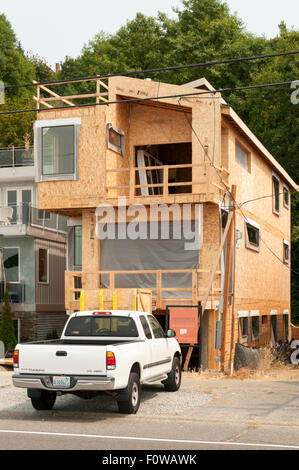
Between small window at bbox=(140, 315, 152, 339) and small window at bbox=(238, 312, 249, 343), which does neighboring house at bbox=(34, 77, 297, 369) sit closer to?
small window at bbox=(238, 312, 249, 343)

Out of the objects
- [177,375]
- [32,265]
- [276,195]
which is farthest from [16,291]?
[177,375]

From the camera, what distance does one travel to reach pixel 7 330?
2928 centimetres

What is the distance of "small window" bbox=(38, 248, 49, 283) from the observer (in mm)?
31875

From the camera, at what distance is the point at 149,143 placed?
2502cm

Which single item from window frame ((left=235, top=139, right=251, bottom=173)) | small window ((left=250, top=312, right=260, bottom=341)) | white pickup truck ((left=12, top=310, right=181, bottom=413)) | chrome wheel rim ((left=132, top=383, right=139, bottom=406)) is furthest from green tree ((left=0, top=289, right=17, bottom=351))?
chrome wheel rim ((left=132, top=383, right=139, bottom=406))

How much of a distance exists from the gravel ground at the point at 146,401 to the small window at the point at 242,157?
1261cm

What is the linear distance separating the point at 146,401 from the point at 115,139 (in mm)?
12466

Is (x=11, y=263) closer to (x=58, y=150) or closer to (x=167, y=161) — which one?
(x=167, y=161)

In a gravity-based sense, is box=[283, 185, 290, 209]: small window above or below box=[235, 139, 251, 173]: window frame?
below

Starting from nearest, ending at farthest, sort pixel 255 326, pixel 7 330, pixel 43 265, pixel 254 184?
pixel 254 184 < pixel 255 326 < pixel 7 330 < pixel 43 265

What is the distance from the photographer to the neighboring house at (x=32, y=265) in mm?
31031
